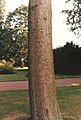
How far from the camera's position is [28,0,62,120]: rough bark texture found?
334 inches

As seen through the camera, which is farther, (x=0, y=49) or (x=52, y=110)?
(x=0, y=49)

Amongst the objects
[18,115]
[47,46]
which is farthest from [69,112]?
[47,46]

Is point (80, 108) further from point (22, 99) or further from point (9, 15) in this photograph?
point (9, 15)

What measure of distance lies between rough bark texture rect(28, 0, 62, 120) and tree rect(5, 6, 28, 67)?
42241mm

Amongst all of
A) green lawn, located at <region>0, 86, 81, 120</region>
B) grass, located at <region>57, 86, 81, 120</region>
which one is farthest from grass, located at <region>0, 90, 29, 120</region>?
grass, located at <region>57, 86, 81, 120</region>

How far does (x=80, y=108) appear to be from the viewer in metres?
11.4

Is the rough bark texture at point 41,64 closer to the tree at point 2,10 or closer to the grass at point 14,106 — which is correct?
the grass at point 14,106

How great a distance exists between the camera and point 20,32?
51.8 metres

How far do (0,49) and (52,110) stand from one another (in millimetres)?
46142

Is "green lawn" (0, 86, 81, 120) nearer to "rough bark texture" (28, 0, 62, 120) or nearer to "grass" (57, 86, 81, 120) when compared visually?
"grass" (57, 86, 81, 120)

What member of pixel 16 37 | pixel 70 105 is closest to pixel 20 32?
pixel 16 37

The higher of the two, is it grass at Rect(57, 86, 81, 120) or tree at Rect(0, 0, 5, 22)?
tree at Rect(0, 0, 5, 22)

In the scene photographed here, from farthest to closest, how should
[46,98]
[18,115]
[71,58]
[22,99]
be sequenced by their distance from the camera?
1. [71,58]
2. [22,99]
3. [18,115]
4. [46,98]

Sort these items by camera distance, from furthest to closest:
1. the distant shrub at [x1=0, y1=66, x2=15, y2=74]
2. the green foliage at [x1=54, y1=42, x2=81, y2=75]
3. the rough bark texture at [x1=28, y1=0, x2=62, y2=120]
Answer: the distant shrub at [x1=0, y1=66, x2=15, y2=74]
the green foliage at [x1=54, y1=42, x2=81, y2=75]
the rough bark texture at [x1=28, y1=0, x2=62, y2=120]
